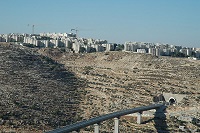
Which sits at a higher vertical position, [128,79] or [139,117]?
[128,79]

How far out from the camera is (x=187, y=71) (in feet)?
256

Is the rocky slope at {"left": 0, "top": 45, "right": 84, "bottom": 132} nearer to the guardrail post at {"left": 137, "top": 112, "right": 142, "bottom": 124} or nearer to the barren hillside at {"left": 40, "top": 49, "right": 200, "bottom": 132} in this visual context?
the barren hillside at {"left": 40, "top": 49, "right": 200, "bottom": 132}

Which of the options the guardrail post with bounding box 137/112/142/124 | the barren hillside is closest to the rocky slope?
the barren hillside

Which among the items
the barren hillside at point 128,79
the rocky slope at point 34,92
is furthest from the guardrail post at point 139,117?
the rocky slope at point 34,92

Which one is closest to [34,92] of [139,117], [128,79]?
[139,117]

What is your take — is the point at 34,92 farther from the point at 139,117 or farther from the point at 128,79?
the point at 128,79

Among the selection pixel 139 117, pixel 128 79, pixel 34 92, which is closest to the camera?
pixel 139 117

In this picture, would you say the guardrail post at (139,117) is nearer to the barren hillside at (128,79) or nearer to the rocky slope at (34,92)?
the barren hillside at (128,79)

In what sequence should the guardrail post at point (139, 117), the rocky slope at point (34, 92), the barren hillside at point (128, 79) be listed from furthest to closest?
the barren hillside at point (128, 79)
the guardrail post at point (139, 117)
the rocky slope at point (34, 92)

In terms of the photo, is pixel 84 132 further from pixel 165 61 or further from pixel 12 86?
pixel 165 61

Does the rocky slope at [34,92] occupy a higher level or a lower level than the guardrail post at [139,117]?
higher

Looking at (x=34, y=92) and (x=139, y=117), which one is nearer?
(x=139, y=117)

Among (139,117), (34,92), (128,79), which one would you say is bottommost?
(139,117)

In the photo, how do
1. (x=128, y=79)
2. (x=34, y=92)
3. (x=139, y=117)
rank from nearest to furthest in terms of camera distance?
(x=139, y=117), (x=34, y=92), (x=128, y=79)
